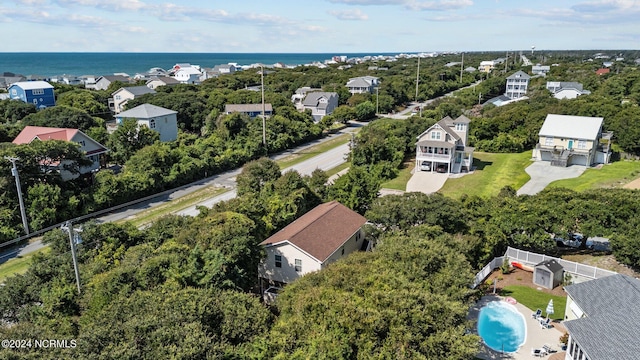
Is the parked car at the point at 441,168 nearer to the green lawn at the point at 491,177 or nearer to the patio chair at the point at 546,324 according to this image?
the green lawn at the point at 491,177

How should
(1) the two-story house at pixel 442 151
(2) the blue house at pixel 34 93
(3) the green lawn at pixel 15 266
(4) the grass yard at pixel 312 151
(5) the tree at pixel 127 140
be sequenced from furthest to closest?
(2) the blue house at pixel 34 93 → (4) the grass yard at pixel 312 151 → (1) the two-story house at pixel 442 151 → (5) the tree at pixel 127 140 → (3) the green lawn at pixel 15 266

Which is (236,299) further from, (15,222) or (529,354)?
(15,222)

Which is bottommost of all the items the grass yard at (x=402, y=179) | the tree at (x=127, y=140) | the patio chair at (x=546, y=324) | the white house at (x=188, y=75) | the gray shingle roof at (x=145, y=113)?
the patio chair at (x=546, y=324)

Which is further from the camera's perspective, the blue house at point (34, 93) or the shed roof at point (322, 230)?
the blue house at point (34, 93)

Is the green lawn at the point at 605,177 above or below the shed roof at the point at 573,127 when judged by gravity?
below

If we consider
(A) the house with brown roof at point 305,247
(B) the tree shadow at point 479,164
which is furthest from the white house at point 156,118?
(B) the tree shadow at point 479,164

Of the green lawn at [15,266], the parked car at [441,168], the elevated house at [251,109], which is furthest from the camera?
the elevated house at [251,109]

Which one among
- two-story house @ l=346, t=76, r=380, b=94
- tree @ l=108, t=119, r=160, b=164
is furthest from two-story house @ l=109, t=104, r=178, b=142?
two-story house @ l=346, t=76, r=380, b=94
